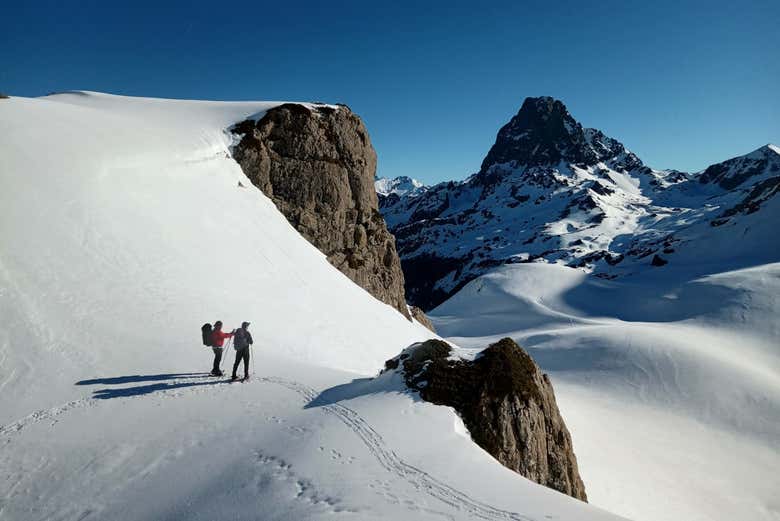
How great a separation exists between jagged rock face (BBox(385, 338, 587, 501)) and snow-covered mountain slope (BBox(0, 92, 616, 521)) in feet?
3.43

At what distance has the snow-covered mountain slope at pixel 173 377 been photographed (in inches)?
351

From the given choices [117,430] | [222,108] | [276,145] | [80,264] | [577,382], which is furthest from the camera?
[222,108]

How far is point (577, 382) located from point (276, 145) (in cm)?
3754

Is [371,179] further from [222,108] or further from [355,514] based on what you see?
[355,514]

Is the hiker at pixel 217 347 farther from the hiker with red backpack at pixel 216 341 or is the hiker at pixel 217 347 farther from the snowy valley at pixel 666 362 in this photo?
the snowy valley at pixel 666 362

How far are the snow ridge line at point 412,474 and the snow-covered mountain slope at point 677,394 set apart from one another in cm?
1374

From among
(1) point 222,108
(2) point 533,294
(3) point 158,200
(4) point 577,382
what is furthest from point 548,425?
(2) point 533,294

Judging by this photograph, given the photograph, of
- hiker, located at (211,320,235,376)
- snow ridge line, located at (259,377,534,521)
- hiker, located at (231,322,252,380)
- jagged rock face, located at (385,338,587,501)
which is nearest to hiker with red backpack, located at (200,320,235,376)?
hiker, located at (211,320,235,376)

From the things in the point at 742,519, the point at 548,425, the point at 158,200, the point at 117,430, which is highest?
the point at 158,200

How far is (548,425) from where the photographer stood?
1605 cm

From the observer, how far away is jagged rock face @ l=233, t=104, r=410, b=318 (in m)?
44.4

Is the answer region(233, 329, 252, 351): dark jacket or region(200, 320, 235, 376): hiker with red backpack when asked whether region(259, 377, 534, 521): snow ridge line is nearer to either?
region(233, 329, 252, 351): dark jacket

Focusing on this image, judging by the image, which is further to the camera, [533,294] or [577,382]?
[533,294]

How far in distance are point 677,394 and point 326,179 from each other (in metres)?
38.6
